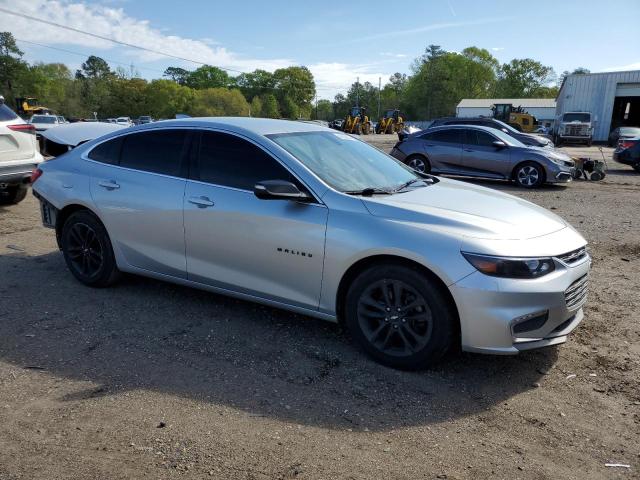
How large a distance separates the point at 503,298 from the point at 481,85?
401 feet

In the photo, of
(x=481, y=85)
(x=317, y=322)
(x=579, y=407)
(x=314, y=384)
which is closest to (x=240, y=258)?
(x=317, y=322)

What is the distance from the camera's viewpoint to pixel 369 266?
3.51 meters

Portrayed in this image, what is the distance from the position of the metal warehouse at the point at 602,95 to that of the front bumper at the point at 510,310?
148 feet

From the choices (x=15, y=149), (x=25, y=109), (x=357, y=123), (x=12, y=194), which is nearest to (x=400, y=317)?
(x=15, y=149)

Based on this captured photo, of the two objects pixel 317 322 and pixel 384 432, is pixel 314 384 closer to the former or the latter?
pixel 384 432

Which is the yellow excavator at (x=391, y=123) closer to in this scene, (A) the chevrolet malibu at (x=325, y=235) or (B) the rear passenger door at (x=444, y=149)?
(B) the rear passenger door at (x=444, y=149)

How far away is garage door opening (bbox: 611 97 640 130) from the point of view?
44.0m

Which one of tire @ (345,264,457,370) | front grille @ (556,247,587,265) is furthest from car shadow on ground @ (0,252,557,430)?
front grille @ (556,247,587,265)

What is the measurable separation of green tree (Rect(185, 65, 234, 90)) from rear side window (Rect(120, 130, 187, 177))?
421 feet

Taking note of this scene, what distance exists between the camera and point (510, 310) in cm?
315

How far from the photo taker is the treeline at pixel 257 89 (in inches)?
3489

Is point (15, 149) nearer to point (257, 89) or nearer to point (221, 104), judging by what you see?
point (221, 104)

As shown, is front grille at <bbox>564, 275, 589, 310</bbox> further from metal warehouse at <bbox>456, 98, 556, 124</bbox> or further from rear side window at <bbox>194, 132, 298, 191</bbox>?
metal warehouse at <bbox>456, 98, 556, 124</bbox>

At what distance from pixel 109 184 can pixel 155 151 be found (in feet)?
1.82
